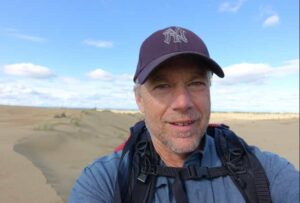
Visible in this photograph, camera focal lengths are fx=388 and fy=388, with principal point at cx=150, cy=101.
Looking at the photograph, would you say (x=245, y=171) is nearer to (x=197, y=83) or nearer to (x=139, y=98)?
(x=197, y=83)

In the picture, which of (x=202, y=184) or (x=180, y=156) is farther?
(x=180, y=156)

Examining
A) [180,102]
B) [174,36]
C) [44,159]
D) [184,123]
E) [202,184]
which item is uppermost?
[174,36]

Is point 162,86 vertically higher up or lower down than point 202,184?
higher up

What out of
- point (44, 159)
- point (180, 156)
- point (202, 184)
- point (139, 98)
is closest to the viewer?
point (202, 184)

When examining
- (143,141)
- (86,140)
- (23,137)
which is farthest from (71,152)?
(143,141)

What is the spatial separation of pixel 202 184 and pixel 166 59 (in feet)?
2.22

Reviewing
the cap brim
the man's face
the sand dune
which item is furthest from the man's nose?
the sand dune

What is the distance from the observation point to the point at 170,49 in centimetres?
210

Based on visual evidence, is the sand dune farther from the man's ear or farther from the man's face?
the man's face

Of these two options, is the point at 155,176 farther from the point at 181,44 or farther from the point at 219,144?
the point at 181,44

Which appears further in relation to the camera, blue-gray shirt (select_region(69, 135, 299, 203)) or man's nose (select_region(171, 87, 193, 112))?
man's nose (select_region(171, 87, 193, 112))

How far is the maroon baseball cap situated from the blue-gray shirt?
475 mm

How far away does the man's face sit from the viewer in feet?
6.96

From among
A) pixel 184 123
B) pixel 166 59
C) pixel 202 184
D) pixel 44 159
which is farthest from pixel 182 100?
pixel 44 159
